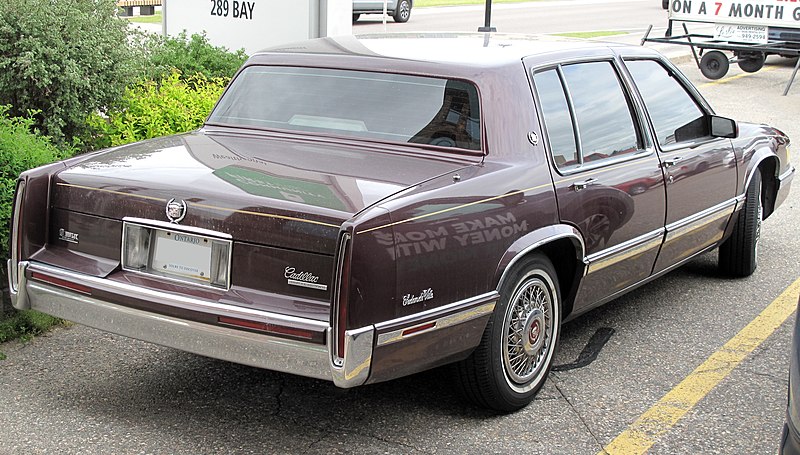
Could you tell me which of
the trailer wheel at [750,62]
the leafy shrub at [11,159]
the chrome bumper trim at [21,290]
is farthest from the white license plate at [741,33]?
the chrome bumper trim at [21,290]

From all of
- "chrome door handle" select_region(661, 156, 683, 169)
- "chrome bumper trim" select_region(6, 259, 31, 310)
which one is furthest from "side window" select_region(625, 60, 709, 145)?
"chrome bumper trim" select_region(6, 259, 31, 310)

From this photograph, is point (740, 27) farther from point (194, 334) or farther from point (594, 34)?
point (194, 334)

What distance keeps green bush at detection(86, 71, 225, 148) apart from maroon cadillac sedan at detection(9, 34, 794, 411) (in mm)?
1955

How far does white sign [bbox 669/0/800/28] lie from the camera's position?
15.7 meters

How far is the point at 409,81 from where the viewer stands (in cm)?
485

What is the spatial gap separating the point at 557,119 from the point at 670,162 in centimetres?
96

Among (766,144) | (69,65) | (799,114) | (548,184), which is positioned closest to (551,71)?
(548,184)

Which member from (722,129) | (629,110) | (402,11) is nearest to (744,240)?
(722,129)

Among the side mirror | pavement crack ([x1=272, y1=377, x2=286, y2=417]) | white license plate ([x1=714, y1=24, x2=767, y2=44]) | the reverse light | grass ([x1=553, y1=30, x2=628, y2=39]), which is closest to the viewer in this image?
the reverse light

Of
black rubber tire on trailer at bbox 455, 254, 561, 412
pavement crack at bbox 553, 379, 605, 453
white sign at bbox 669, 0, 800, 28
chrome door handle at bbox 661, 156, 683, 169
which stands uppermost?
white sign at bbox 669, 0, 800, 28

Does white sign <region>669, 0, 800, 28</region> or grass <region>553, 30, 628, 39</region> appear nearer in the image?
white sign <region>669, 0, 800, 28</region>

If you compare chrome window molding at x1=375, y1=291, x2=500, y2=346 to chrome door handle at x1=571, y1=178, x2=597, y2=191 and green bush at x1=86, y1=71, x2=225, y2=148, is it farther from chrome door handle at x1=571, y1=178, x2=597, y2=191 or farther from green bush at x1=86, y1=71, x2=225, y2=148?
green bush at x1=86, y1=71, x2=225, y2=148

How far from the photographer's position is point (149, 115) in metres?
7.29

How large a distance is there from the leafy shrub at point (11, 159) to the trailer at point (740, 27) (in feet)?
39.8
